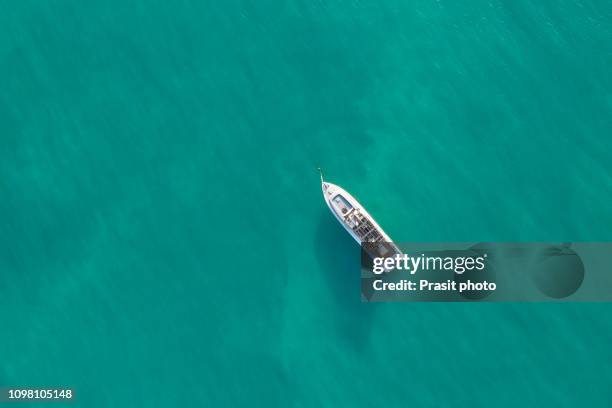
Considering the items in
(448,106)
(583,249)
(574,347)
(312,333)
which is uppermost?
(448,106)

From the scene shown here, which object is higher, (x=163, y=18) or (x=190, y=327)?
(x=163, y=18)

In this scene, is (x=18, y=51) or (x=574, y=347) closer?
(x=574, y=347)

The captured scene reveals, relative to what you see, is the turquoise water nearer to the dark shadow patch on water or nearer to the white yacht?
the dark shadow patch on water

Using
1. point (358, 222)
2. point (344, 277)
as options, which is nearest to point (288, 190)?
point (358, 222)

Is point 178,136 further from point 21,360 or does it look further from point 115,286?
point 21,360

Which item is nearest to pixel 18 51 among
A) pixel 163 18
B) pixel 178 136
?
pixel 163 18

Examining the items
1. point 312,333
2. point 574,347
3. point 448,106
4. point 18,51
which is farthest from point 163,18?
point 574,347

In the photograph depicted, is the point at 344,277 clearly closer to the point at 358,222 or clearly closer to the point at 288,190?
the point at 358,222
